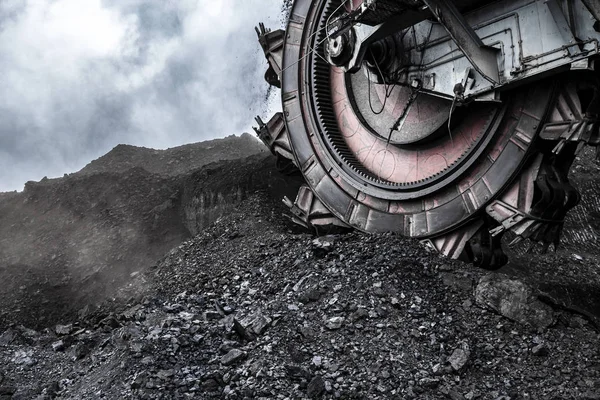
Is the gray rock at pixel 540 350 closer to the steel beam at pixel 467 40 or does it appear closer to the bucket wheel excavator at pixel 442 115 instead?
the bucket wheel excavator at pixel 442 115

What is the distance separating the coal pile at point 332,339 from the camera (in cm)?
489

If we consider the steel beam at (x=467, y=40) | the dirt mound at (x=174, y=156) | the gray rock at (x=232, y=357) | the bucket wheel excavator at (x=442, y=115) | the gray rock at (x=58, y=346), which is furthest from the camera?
the dirt mound at (x=174, y=156)

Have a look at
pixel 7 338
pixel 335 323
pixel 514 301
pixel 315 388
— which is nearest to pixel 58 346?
pixel 7 338

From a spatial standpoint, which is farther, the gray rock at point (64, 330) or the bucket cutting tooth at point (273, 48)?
the bucket cutting tooth at point (273, 48)

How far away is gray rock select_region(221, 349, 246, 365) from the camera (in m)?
5.30

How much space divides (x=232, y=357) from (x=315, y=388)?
93 cm

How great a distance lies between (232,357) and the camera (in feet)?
17.5

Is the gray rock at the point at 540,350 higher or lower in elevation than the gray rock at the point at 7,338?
lower

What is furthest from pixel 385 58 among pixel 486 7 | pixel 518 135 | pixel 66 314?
pixel 66 314

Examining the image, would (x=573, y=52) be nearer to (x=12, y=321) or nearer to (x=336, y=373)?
(x=336, y=373)

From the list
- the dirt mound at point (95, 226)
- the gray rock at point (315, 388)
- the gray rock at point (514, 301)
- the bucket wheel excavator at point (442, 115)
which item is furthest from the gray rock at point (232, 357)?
the dirt mound at point (95, 226)

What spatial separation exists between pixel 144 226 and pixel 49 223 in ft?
8.41

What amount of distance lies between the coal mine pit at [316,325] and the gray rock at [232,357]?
12 millimetres

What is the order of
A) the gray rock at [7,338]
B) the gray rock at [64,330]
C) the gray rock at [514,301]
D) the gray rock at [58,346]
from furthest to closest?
the gray rock at [64,330], the gray rock at [7,338], the gray rock at [58,346], the gray rock at [514,301]
